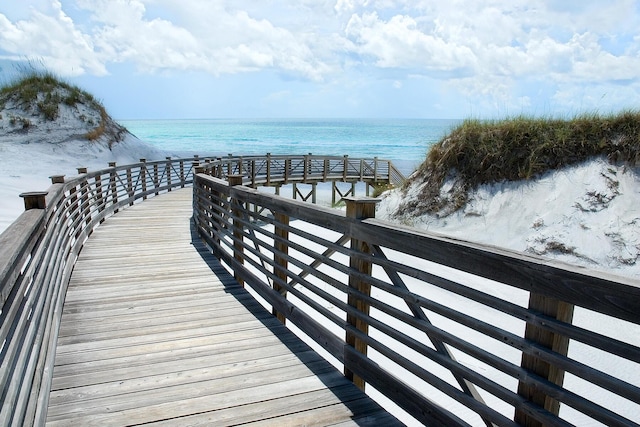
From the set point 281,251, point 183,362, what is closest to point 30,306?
point 183,362

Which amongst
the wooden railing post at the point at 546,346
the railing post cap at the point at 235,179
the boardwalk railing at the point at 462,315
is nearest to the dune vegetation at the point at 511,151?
the railing post cap at the point at 235,179

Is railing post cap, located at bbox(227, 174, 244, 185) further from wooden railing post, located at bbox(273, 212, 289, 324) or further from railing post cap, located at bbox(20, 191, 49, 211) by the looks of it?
railing post cap, located at bbox(20, 191, 49, 211)

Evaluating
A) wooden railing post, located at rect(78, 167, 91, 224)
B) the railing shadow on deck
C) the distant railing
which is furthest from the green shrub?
the railing shadow on deck

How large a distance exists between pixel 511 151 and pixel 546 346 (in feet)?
35.7

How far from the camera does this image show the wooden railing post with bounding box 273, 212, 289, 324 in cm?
448

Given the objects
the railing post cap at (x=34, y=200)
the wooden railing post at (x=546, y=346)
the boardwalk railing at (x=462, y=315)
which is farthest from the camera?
the railing post cap at (x=34, y=200)

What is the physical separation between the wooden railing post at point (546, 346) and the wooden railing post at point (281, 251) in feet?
8.56

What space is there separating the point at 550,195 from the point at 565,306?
1012cm

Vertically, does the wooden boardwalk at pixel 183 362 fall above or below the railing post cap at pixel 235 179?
below

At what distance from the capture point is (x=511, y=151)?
12.0m

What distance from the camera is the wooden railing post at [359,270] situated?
331 centimetres

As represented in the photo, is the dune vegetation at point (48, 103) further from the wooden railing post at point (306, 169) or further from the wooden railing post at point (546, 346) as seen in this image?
the wooden railing post at point (546, 346)

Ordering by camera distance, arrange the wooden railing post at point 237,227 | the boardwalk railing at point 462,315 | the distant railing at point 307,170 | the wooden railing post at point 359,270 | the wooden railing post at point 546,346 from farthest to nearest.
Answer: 1. the distant railing at point 307,170
2. the wooden railing post at point 237,227
3. the wooden railing post at point 359,270
4. the wooden railing post at point 546,346
5. the boardwalk railing at point 462,315

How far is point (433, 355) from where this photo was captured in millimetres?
2658
